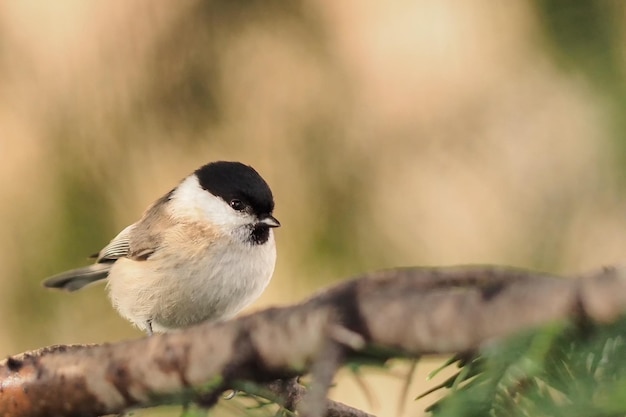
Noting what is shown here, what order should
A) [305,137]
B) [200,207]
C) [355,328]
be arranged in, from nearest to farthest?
1. [355,328]
2. [305,137]
3. [200,207]

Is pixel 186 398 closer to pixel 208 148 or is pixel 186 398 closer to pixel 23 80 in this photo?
pixel 208 148

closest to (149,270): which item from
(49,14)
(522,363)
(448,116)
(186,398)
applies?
(49,14)

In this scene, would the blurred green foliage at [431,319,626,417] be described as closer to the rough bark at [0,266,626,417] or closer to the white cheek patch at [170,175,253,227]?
the rough bark at [0,266,626,417]

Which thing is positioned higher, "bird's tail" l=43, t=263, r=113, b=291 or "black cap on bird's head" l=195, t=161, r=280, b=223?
"black cap on bird's head" l=195, t=161, r=280, b=223

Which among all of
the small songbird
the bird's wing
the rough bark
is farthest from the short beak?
the rough bark

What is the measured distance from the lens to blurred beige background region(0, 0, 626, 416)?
1.20 m

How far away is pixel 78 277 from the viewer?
1.54 meters

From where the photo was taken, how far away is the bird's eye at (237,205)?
1.43 m

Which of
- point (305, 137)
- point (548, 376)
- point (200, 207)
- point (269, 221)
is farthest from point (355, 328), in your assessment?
point (200, 207)

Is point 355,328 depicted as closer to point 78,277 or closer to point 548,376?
point 548,376

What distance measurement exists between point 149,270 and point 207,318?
15 cm

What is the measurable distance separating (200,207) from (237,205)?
0.28 ft

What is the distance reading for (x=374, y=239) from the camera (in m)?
1.20

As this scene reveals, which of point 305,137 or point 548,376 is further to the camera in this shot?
point 305,137
